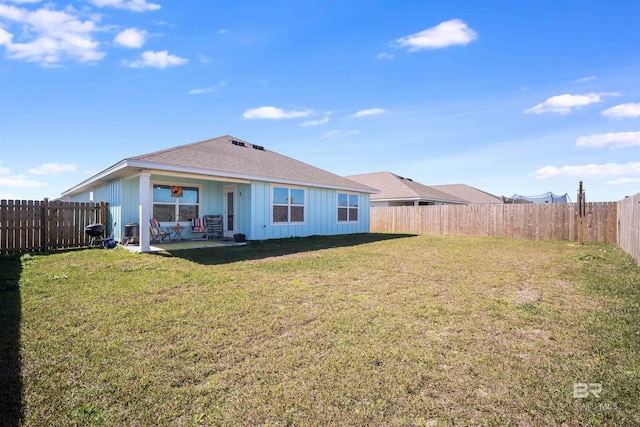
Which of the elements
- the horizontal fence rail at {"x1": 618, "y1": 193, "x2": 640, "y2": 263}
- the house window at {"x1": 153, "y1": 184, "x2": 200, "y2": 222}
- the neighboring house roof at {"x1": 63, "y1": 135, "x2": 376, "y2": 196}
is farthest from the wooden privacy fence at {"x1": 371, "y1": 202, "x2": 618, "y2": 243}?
the house window at {"x1": 153, "y1": 184, "x2": 200, "y2": 222}

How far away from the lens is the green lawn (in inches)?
77.6

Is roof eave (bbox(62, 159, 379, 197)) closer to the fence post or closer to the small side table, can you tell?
the fence post

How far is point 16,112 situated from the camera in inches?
432

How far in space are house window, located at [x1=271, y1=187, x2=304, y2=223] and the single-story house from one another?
42 mm

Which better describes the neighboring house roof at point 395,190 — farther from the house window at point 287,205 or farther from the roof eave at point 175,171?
the roof eave at point 175,171

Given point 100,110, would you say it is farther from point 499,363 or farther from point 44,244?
point 499,363

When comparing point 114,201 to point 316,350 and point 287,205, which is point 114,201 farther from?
point 316,350

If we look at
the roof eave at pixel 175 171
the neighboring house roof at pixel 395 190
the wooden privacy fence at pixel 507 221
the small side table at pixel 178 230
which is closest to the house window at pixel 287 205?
the roof eave at pixel 175 171

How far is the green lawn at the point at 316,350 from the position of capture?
1.97 m

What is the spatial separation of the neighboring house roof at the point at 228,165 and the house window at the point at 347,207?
54cm

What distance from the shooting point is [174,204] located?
1129 centimetres

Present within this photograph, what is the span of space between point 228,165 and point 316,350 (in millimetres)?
9279

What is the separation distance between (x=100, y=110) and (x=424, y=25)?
41.6 ft

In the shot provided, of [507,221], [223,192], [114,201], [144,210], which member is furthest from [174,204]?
[507,221]
